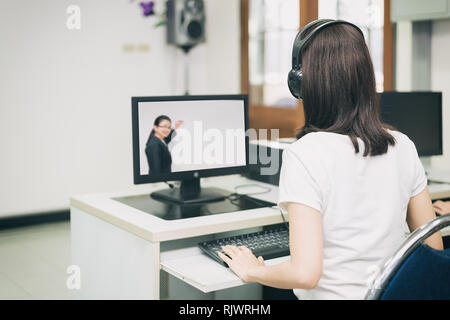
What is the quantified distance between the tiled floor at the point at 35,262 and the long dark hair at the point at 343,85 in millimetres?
2147

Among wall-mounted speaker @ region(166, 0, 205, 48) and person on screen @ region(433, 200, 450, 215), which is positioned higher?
wall-mounted speaker @ region(166, 0, 205, 48)

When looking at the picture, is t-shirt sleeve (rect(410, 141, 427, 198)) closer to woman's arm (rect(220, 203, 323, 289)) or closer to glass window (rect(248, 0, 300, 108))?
woman's arm (rect(220, 203, 323, 289))

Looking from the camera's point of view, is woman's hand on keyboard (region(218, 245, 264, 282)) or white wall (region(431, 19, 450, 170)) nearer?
woman's hand on keyboard (region(218, 245, 264, 282))

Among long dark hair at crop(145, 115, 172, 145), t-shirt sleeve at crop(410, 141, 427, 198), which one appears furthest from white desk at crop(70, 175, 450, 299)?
t-shirt sleeve at crop(410, 141, 427, 198)

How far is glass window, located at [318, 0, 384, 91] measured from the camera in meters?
3.77

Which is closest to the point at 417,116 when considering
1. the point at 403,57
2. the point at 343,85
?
the point at 403,57

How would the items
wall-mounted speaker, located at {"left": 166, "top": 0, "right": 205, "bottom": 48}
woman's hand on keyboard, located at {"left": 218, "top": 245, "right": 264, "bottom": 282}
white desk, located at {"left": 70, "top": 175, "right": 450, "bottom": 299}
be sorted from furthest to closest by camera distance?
wall-mounted speaker, located at {"left": 166, "top": 0, "right": 205, "bottom": 48} < white desk, located at {"left": 70, "top": 175, "right": 450, "bottom": 299} < woman's hand on keyboard, located at {"left": 218, "top": 245, "right": 264, "bottom": 282}

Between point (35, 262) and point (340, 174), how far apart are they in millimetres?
2821

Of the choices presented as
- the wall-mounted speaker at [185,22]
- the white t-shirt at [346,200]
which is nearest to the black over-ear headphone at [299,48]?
the white t-shirt at [346,200]

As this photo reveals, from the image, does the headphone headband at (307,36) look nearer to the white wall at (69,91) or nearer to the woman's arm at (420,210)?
the woman's arm at (420,210)

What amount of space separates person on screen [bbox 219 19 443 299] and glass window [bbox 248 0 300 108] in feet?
11.3

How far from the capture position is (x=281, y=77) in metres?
4.98

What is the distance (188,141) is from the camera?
219 cm
